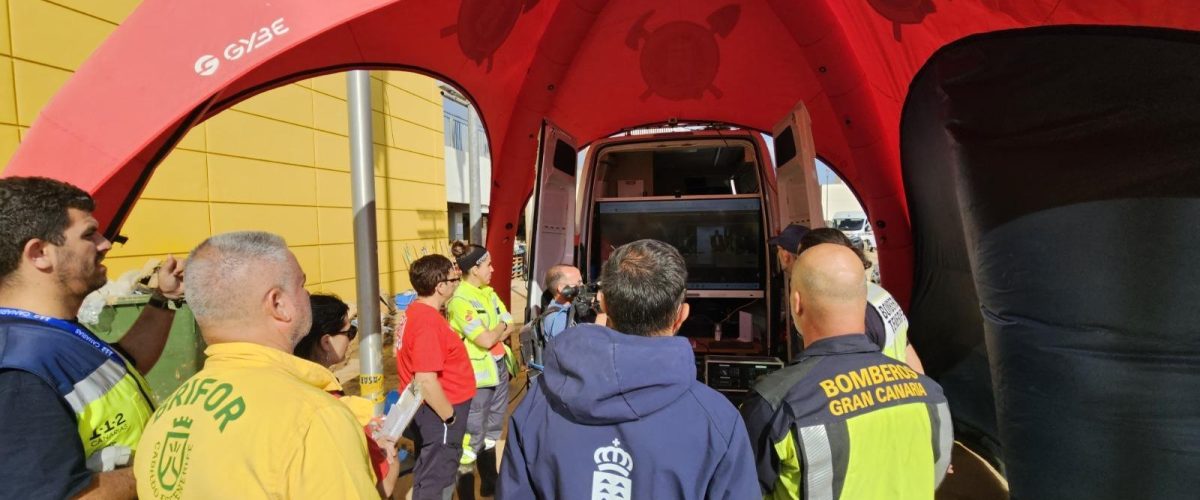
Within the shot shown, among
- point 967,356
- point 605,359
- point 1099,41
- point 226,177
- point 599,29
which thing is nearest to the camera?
point 605,359

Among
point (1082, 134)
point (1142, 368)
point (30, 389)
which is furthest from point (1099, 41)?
point (30, 389)

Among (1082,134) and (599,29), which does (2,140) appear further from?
(1082,134)

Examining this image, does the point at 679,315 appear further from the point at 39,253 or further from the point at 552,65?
the point at 552,65

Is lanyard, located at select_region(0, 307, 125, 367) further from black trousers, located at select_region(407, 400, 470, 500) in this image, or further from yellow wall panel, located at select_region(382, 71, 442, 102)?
yellow wall panel, located at select_region(382, 71, 442, 102)

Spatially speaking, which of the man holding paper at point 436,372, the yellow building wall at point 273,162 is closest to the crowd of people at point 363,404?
the man holding paper at point 436,372

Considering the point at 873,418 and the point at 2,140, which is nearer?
the point at 873,418

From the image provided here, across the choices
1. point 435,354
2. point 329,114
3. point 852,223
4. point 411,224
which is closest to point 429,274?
point 435,354

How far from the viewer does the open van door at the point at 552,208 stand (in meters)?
4.29

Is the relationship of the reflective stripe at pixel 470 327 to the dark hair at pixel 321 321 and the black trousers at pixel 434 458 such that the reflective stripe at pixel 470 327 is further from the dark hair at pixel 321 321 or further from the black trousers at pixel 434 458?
the dark hair at pixel 321 321

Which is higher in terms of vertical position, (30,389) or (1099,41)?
(1099,41)

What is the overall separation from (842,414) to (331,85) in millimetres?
9172

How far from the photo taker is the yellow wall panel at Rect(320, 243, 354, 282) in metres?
8.20

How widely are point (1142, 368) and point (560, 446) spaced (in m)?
2.41

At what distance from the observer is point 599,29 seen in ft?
16.2
